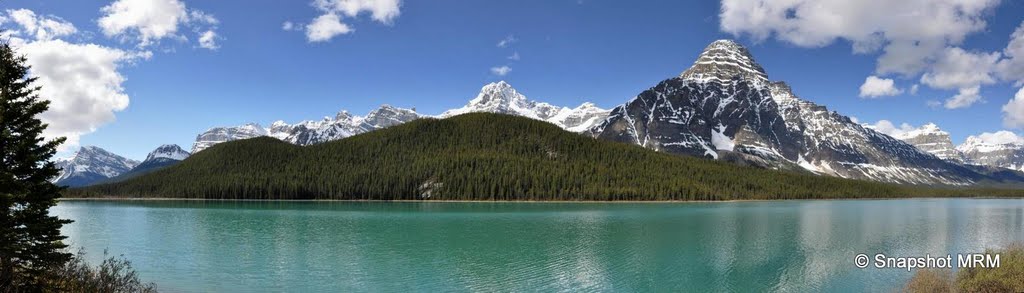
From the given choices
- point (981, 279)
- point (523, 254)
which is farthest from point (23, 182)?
point (981, 279)

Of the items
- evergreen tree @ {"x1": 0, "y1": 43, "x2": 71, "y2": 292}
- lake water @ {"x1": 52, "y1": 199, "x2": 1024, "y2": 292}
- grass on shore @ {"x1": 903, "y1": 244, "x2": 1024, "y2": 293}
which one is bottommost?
lake water @ {"x1": 52, "y1": 199, "x2": 1024, "y2": 292}

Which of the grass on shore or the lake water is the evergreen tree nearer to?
the lake water

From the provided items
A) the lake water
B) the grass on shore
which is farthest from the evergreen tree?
the grass on shore

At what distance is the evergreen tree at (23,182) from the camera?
965 inches

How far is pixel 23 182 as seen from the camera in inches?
989

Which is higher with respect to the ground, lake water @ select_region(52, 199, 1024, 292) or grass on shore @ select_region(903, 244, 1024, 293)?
grass on shore @ select_region(903, 244, 1024, 293)

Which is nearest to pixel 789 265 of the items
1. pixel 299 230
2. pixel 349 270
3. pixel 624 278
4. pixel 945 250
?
pixel 624 278

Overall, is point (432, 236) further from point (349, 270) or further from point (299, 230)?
point (349, 270)

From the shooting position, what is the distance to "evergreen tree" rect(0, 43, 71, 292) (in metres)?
24.5

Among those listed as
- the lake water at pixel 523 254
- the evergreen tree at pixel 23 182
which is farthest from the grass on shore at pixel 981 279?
the evergreen tree at pixel 23 182

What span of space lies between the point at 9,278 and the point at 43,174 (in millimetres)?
4857

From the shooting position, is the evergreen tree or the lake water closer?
the evergreen tree

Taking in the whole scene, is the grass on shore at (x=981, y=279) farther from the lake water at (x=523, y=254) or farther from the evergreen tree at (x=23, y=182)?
the evergreen tree at (x=23, y=182)

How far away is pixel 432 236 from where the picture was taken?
72125 mm
